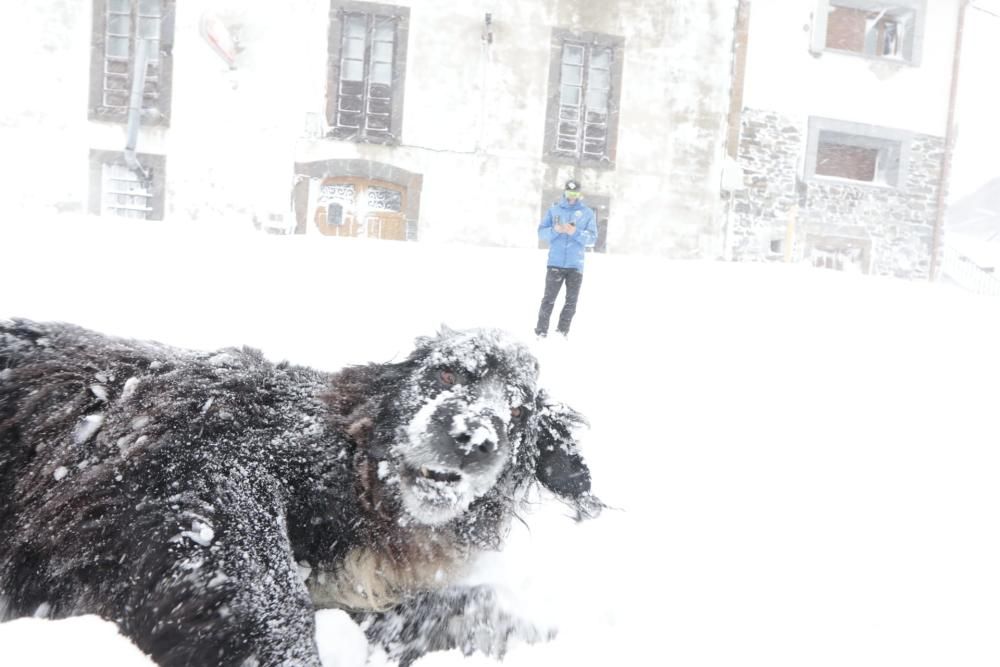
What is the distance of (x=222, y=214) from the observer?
57.2ft

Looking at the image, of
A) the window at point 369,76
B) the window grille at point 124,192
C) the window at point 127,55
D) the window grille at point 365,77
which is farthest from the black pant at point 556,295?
the window at point 127,55

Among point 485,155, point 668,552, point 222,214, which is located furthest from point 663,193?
point 668,552

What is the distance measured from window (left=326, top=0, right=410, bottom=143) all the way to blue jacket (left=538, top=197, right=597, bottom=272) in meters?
9.72

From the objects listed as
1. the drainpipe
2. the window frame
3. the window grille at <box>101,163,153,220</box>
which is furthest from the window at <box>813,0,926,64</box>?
the window grille at <box>101,163,153,220</box>

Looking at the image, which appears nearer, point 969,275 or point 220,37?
point 220,37

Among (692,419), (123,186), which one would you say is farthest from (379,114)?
(692,419)

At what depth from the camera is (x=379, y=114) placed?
59.3 feet

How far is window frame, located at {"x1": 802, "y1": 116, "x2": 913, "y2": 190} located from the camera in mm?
19938

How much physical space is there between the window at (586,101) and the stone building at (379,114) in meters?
0.05

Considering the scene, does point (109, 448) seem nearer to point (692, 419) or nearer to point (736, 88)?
point (692, 419)

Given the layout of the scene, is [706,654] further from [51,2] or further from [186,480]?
[51,2]

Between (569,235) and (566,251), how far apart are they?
25cm

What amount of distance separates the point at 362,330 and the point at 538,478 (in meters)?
4.44

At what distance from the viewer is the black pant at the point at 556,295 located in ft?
28.6
